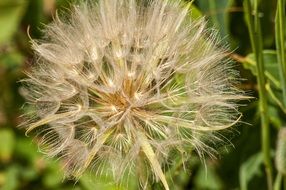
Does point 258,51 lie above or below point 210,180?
above

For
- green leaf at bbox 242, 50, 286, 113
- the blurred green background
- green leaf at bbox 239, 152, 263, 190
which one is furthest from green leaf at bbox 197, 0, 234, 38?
green leaf at bbox 239, 152, 263, 190

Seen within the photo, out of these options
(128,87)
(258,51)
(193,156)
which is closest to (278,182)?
(193,156)

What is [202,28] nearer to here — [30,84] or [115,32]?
[115,32]

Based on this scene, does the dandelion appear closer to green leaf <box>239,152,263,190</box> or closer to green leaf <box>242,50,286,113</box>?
green leaf <box>242,50,286,113</box>

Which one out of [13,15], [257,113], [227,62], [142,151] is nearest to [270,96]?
[257,113]

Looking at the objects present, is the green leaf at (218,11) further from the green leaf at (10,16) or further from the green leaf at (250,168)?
the green leaf at (10,16)

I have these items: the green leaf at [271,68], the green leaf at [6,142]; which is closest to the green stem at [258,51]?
the green leaf at [271,68]

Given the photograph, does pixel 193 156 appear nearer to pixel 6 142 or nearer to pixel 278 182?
pixel 278 182
